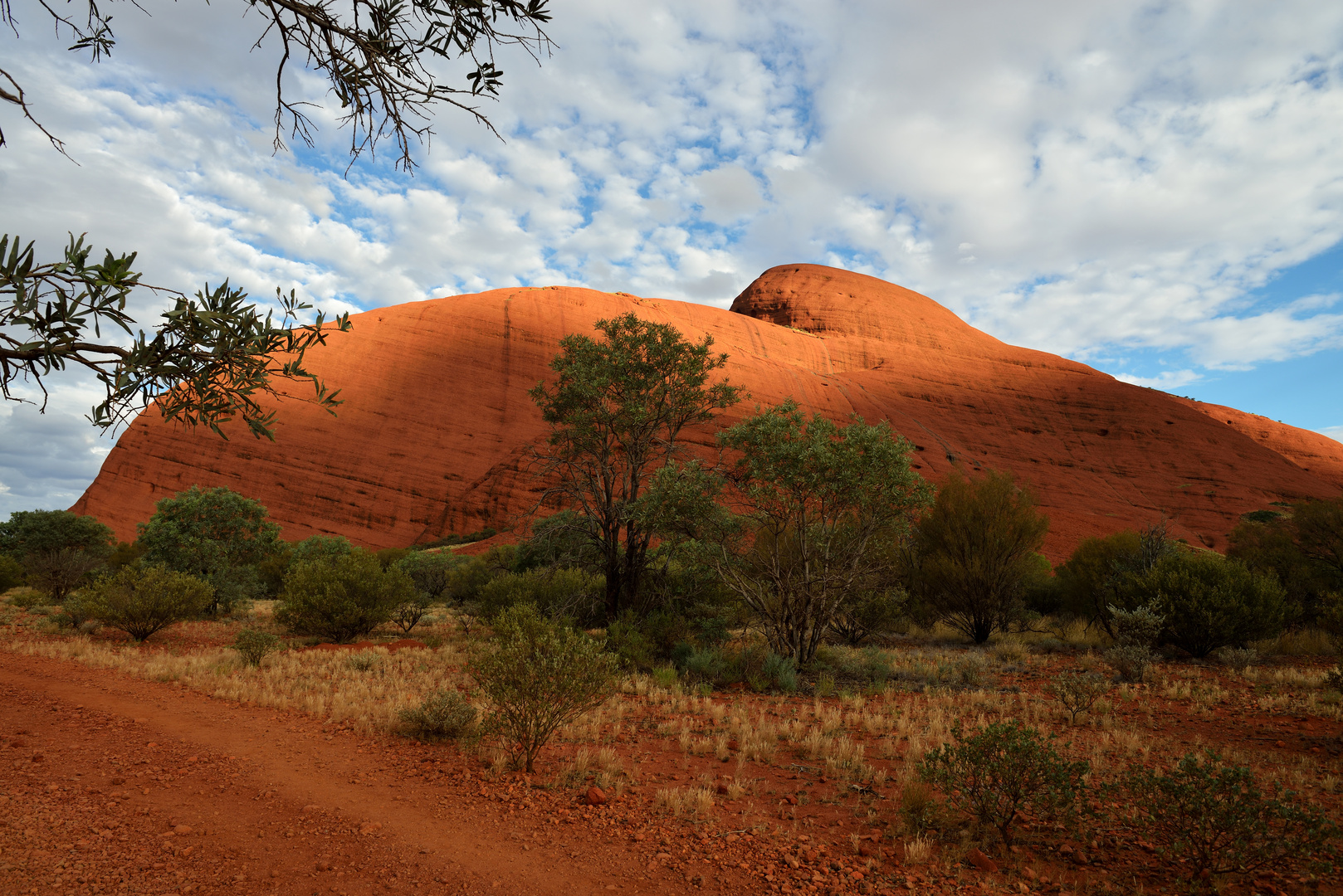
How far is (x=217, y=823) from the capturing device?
429 centimetres

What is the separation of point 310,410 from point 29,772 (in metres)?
49.5

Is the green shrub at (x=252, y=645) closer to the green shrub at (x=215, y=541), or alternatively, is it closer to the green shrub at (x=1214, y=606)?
the green shrub at (x=215, y=541)

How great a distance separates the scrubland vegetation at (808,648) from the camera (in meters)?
4.88

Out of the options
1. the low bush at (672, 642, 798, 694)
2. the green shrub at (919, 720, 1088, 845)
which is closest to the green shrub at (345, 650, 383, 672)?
the low bush at (672, 642, 798, 694)

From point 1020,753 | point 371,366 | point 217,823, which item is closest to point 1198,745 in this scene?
point 1020,753

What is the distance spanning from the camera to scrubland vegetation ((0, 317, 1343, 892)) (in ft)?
16.0

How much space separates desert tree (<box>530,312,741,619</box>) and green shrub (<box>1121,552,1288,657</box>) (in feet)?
32.8

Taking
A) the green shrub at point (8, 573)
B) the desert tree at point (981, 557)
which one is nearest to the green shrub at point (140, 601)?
the green shrub at point (8, 573)

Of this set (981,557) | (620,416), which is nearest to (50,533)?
(620,416)

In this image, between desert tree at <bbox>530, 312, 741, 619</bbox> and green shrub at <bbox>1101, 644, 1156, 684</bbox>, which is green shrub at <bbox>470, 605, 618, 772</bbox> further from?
green shrub at <bbox>1101, 644, 1156, 684</bbox>

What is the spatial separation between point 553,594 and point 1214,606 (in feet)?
46.3

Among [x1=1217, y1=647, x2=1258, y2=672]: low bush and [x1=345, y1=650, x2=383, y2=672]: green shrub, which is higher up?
[x1=1217, y1=647, x2=1258, y2=672]: low bush

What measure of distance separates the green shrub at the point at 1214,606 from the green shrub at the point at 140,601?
2056 cm

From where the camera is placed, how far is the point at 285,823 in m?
4.35
